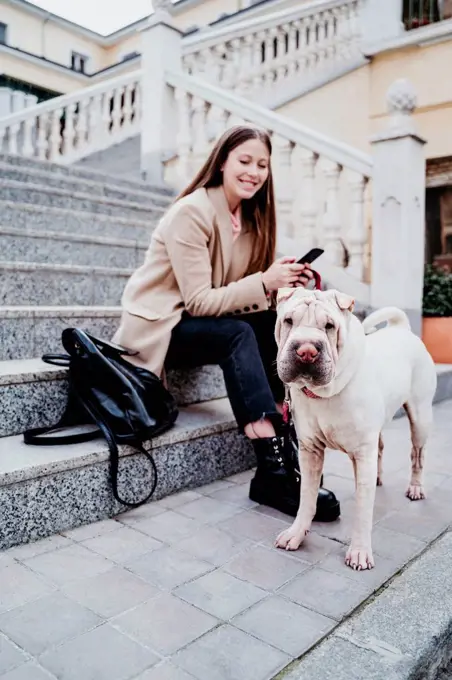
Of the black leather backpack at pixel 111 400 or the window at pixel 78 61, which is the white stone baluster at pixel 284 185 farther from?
the window at pixel 78 61

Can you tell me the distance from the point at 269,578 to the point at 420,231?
145 inches

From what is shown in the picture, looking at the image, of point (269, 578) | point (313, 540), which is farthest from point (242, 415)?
point (269, 578)

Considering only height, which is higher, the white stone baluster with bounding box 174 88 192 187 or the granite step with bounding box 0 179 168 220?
the white stone baluster with bounding box 174 88 192 187

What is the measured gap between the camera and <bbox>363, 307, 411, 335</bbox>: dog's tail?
230cm

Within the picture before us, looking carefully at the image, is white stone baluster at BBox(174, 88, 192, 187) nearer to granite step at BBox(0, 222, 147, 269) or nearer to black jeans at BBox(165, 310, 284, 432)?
granite step at BBox(0, 222, 147, 269)

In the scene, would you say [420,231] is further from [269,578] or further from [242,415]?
[269,578]

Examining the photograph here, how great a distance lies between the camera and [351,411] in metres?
1.91

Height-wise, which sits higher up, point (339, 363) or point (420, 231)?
point (420, 231)

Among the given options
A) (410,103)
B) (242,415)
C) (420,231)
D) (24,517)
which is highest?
(410,103)

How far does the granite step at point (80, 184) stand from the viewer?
4867 millimetres

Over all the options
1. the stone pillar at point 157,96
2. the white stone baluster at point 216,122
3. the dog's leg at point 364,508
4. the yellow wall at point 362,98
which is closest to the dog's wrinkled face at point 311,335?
the dog's leg at point 364,508

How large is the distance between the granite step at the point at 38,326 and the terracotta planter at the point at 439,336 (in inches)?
123

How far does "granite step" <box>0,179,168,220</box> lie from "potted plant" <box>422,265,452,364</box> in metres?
2.61

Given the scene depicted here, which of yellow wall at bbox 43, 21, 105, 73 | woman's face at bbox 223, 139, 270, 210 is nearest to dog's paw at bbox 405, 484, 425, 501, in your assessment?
woman's face at bbox 223, 139, 270, 210
